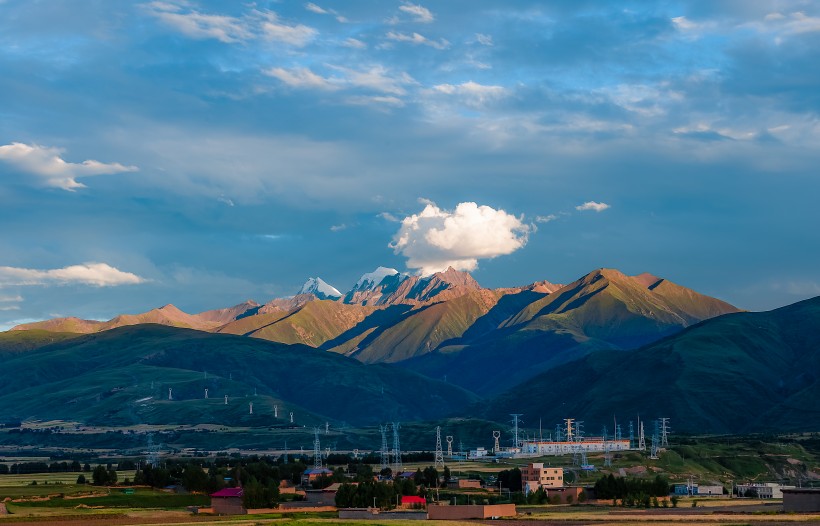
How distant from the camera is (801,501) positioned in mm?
173250

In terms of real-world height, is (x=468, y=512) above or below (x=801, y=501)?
below

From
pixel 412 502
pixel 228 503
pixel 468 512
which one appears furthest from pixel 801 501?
pixel 228 503

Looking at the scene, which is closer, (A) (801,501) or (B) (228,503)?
(A) (801,501)

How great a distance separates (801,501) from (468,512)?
168 feet

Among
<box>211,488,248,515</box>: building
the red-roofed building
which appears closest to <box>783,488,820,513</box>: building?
the red-roofed building

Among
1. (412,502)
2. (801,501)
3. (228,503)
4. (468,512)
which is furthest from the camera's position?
(412,502)

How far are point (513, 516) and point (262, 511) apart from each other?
1674 inches

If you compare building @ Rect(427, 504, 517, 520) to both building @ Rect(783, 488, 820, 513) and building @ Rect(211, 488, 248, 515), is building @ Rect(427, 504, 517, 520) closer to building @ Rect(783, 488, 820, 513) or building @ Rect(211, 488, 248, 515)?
building @ Rect(211, 488, 248, 515)

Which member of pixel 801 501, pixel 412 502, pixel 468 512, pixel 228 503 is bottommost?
pixel 468 512

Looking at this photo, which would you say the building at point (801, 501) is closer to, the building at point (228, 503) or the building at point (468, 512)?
the building at point (468, 512)

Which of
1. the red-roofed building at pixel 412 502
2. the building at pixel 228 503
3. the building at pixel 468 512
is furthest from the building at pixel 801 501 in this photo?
the building at pixel 228 503

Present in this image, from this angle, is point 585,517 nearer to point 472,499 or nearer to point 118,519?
point 472,499

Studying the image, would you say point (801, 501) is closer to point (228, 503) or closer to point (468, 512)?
point (468, 512)

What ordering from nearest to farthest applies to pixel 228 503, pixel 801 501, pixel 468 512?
1. pixel 468 512
2. pixel 801 501
3. pixel 228 503
